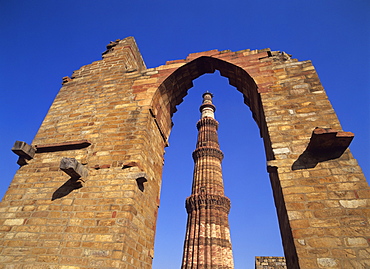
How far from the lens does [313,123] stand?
3725 millimetres

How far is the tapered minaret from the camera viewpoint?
38.9 ft

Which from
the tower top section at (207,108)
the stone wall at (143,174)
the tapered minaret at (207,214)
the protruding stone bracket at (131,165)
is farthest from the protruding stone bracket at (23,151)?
the tower top section at (207,108)

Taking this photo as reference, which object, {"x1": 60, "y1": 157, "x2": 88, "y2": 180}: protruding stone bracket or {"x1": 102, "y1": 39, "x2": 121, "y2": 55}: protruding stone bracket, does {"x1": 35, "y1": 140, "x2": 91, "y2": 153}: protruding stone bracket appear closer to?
{"x1": 60, "y1": 157, "x2": 88, "y2": 180}: protruding stone bracket

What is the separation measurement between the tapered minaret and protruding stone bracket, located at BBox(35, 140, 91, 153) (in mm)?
10087

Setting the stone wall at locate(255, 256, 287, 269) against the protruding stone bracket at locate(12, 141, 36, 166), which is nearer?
the protruding stone bracket at locate(12, 141, 36, 166)

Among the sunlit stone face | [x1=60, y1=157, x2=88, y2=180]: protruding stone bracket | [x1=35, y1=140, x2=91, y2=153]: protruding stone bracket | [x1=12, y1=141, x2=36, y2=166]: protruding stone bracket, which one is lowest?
[x1=60, y1=157, x2=88, y2=180]: protruding stone bracket

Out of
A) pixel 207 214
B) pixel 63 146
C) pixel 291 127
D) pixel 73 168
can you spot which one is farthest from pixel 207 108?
pixel 73 168

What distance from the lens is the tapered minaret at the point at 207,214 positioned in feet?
38.9

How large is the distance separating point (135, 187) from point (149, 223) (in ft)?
3.14

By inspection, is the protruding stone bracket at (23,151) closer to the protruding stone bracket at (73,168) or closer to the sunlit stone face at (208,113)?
the protruding stone bracket at (73,168)

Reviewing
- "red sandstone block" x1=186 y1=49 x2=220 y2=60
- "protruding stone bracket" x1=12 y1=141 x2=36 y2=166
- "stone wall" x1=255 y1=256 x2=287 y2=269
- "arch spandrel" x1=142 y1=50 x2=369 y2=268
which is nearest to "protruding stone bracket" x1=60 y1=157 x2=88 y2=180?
"protruding stone bracket" x1=12 y1=141 x2=36 y2=166

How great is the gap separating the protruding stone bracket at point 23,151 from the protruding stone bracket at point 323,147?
Result: 4.62 m

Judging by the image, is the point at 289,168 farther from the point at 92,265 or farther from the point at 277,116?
the point at 92,265

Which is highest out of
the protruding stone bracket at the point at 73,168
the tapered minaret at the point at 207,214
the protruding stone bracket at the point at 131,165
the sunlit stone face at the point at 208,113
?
the sunlit stone face at the point at 208,113
